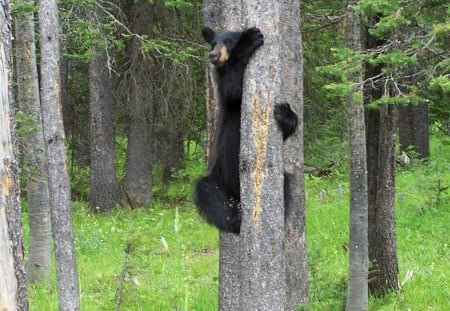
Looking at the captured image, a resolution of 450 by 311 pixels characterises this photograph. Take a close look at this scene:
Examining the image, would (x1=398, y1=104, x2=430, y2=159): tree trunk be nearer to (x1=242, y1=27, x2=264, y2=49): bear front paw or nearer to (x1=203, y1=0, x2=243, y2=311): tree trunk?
(x1=203, y1=0, x2=243, y2=311): tree trunk

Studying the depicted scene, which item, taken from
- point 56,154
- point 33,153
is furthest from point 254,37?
point 33,153

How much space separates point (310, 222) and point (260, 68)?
8.49m

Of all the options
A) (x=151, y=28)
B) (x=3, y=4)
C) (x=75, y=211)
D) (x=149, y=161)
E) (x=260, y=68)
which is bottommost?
(x=75, y=211)

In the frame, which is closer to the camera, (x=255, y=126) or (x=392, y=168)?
(x=255, y=126)

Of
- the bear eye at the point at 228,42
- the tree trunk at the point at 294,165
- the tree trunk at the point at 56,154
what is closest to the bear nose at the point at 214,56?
the bear eye at the point at 228,42

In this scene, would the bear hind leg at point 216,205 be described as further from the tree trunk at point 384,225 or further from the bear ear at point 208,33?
the tree trunk at point 384,225

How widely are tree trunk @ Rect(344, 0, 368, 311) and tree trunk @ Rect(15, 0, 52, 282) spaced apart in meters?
4.11

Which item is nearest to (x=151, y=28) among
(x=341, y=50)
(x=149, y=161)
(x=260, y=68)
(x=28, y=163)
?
(x=149, y=161)

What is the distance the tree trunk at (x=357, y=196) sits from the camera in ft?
24.3

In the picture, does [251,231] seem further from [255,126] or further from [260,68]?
[260,68]

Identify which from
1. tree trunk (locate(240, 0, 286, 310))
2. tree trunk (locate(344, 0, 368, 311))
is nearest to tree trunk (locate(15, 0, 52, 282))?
tree trunk (locate(344, 0, 368, 311))

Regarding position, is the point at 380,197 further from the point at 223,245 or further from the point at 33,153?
the point at 33,153

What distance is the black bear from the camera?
4.98 m

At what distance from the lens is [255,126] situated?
383 centimetres
